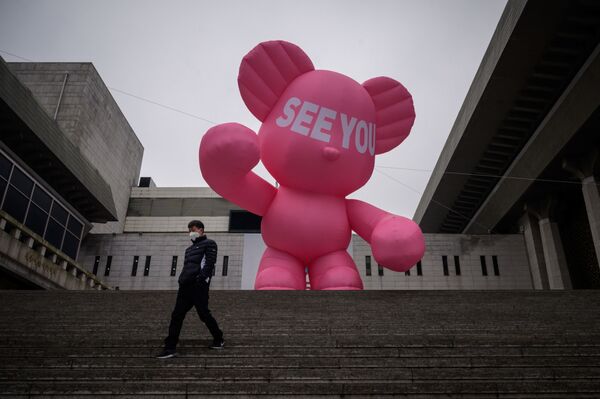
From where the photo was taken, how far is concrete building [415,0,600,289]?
42.6ft

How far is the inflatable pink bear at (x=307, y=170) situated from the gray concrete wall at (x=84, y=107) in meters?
17.9

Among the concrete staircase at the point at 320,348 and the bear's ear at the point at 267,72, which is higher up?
the bear's ear at the point at 267,72

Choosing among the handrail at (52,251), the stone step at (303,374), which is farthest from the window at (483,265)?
the stone step at (303,374)

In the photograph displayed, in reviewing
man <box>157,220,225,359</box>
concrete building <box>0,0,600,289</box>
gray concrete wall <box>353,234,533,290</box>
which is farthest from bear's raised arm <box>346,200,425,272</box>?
gray concrete wall <box>353,234,533,290</box>

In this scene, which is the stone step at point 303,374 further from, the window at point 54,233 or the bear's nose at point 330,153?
the window at point 54,233

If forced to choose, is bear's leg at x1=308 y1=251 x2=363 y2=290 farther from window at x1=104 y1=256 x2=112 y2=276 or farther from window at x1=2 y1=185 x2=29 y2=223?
window at x1=104 y1=256 x2=112 y2=276

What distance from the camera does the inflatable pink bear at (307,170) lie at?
28.4ft

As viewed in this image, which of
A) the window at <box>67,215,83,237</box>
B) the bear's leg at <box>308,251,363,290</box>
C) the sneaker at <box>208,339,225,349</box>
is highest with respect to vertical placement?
the window at <box>67,215,83,237</box>

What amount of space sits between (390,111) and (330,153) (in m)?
1.94

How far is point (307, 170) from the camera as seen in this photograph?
28.7ft

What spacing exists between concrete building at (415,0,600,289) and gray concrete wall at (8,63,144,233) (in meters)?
17.0

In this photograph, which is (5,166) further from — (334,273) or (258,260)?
(258,260)

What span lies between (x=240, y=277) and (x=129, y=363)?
17858 millimetres

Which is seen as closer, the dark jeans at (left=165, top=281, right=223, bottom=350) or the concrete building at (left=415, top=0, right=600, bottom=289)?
the dark jeans at (left=165, top=281, right=223, bottom=350)
